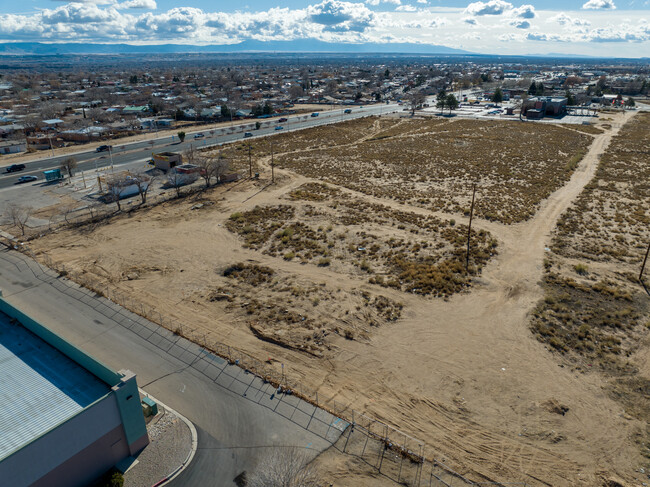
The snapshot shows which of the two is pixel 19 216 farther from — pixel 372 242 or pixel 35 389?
pixel 372 242

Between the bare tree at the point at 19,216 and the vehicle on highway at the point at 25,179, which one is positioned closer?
the bare tree at the point at 19,216

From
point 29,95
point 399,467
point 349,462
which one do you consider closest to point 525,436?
point 399,467

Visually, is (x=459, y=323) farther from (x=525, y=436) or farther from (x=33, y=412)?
(x=33, y=412)

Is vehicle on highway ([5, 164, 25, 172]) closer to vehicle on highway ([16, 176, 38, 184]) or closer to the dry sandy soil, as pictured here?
vehicle on highway ([16, 176, 38, 184])

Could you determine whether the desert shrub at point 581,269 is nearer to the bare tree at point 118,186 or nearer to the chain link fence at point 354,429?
the chain link fence at point 354,429

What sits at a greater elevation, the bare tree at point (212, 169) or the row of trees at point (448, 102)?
the row of trees at point (448, 102)

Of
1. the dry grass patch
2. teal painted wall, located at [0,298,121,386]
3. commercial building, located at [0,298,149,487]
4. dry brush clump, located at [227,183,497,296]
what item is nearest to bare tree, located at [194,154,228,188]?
dry brush clump, located at [227,183,497,296]

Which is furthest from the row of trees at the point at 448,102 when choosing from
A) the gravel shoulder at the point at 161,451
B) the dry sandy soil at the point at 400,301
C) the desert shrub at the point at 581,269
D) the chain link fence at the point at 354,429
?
the gravel shoulder at the point at 161,451

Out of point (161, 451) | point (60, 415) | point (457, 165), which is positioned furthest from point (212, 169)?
point (60, 415)
